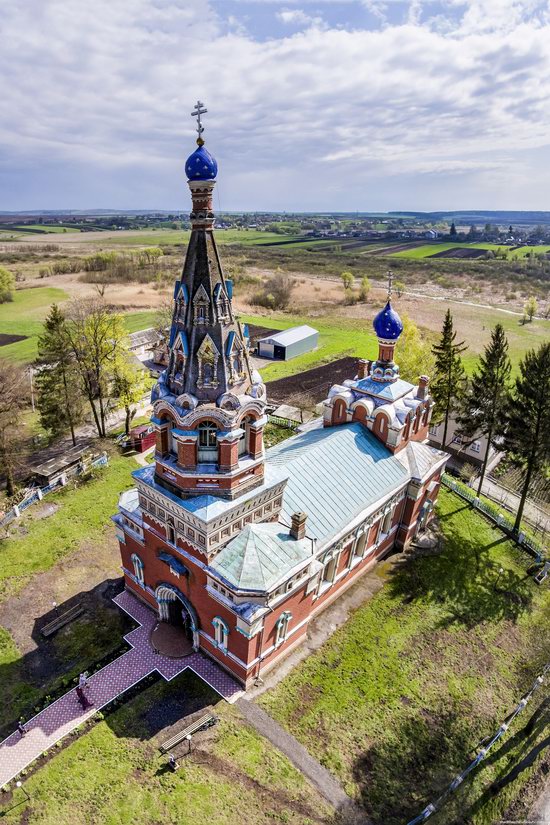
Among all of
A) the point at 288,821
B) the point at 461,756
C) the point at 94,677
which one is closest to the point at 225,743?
the point at 288,821

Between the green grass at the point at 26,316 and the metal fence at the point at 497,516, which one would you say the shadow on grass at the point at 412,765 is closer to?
the metal fence at the point at 497,516

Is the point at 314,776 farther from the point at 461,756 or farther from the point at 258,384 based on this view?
the point at 258,384

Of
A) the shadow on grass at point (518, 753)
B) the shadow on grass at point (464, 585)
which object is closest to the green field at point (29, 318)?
the shadow on grass at point (464, 585)

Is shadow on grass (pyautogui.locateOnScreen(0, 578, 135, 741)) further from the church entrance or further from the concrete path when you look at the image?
the concrete path

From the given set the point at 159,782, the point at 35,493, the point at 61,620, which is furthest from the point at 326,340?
the point at 159,782

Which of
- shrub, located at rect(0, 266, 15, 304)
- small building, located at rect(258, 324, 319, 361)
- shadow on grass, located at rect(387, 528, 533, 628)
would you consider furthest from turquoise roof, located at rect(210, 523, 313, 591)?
shrub, located at rect(0, 266, 15, 304)

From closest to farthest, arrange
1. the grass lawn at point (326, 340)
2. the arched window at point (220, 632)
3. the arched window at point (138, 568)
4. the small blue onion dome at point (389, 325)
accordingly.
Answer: the arched window at point (220, 632)
the arched window at point (138, 568)
the small blue onion dome at point (389, 325)
the grass lawn at point (326, 340)

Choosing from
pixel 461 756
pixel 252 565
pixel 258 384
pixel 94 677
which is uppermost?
pixel 258 384
